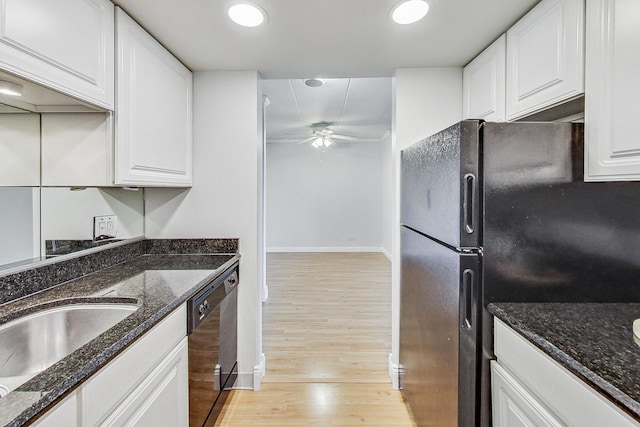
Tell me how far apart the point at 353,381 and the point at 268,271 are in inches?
131

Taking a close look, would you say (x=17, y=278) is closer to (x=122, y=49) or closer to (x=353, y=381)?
(x=122, y=49)

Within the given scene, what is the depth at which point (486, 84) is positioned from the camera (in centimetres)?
179

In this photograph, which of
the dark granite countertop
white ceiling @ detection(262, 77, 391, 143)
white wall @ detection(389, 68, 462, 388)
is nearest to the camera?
the dark granite countertop

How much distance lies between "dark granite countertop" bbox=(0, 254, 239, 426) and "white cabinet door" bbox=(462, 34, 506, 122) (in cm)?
180

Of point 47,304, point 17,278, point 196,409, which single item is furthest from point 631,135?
point 17,278

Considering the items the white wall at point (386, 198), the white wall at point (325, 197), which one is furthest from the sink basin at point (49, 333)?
the white wall at point (325, 197)

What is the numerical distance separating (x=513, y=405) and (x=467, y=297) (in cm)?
38

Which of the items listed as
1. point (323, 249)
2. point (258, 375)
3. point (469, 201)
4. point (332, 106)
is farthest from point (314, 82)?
point (323, 249)

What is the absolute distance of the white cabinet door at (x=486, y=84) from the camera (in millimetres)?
1652

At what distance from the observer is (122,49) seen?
56.3 inches

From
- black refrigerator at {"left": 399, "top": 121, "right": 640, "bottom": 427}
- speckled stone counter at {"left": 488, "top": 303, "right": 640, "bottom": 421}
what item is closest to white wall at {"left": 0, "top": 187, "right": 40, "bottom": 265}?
black refrigerator at {"left": 399, "top": 121, "right": 640, "bottom": 427}

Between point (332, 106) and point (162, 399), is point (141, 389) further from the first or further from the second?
point (332, 106)

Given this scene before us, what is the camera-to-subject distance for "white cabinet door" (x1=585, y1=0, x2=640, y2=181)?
0.98 m

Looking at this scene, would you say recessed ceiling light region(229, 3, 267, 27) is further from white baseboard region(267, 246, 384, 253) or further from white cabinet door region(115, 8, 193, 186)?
white baseboard region(267, 246, 384, 253)
